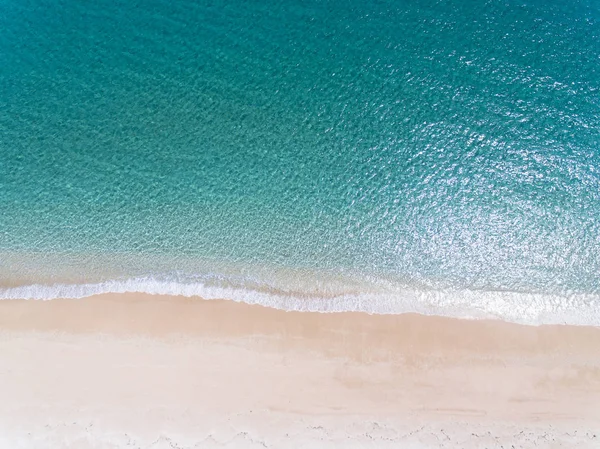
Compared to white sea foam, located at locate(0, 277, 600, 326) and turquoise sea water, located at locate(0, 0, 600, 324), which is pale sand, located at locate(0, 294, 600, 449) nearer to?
white sea foam, located at locate(0, 277, 600, 326)

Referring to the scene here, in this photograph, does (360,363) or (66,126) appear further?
(66,126)

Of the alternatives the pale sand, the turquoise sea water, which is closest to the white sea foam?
the turquoise sea water

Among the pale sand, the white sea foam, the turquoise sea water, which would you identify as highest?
the turquoise sea water

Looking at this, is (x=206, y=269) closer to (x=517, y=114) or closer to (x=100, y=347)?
(x=100, y=347)

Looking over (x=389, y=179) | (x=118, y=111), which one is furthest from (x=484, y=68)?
(x=118, y=111)

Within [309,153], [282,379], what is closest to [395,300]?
[282,379]

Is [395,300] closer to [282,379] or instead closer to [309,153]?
[282,379]

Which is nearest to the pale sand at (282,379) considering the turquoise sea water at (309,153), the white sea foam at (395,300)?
the white sea foam at (395,300)
